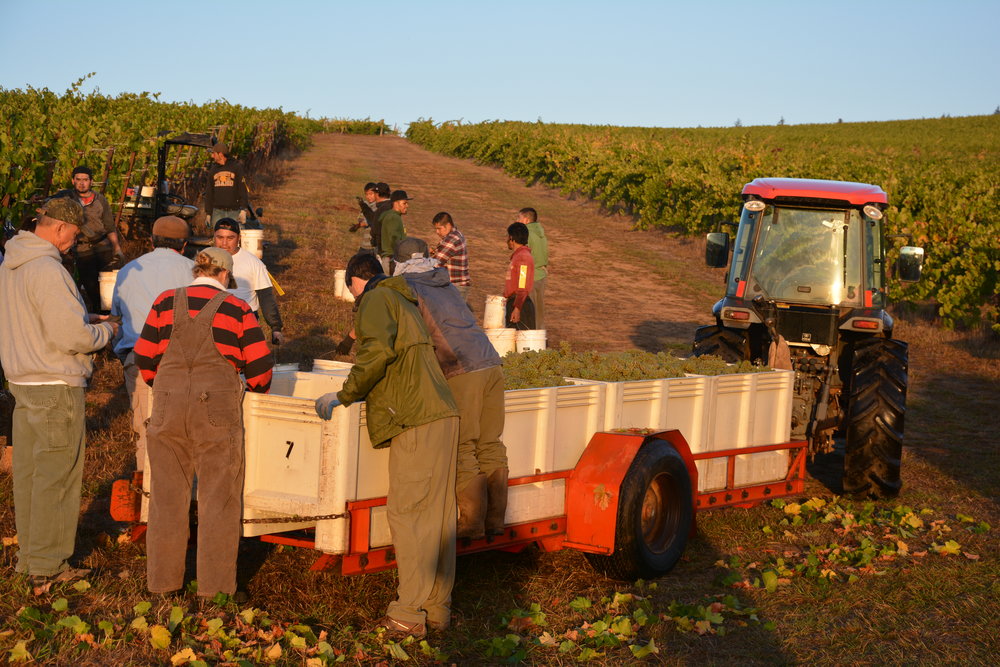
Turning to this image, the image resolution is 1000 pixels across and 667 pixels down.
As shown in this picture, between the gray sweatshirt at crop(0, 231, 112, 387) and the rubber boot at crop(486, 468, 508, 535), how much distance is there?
226 cm

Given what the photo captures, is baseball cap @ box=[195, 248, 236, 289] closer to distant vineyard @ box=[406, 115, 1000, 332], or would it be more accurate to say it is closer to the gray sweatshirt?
the gray sweatshirt

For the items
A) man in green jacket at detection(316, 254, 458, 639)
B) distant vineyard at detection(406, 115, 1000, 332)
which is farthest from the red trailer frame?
distant vineyard at detection(406, 115, 1000, 332)

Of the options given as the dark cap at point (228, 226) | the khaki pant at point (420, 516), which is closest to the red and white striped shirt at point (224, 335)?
the khaki pant at point (420, 516)

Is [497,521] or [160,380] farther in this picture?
[497,521]

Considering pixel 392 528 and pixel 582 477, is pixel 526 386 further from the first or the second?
pixel 392 528

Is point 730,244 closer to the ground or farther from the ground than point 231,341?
farther from the ground

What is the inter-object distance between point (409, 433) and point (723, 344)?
16.4ft

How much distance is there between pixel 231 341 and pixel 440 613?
1.76 meters

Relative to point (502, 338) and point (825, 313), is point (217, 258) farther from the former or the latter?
point (825, 313)

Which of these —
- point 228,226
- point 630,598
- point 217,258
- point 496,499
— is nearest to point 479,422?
point 496,499

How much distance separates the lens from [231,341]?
5.47m

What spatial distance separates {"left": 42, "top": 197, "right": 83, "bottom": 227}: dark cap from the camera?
19.2 feet

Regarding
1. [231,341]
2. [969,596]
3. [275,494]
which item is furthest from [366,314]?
[969,596]

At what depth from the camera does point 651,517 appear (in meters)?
6.67
